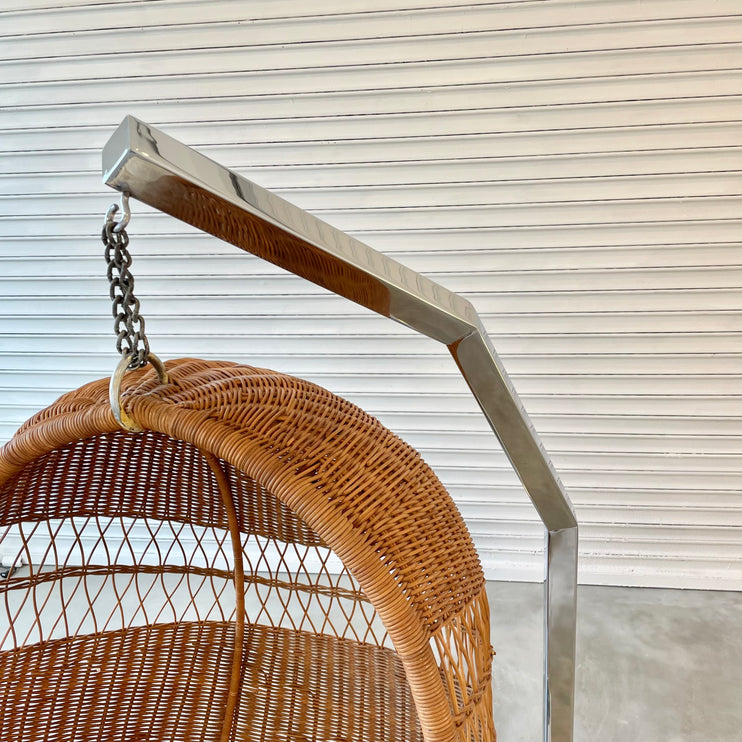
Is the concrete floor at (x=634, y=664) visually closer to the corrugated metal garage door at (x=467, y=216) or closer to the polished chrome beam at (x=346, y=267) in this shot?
the corrugated metal garage door at (x=467, y=216)

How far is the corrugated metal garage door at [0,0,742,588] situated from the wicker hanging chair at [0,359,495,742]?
894mm

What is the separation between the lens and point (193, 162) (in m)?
0.41

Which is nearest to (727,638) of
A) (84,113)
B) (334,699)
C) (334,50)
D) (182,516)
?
(334,699)

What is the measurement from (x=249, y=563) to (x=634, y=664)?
1.05 m

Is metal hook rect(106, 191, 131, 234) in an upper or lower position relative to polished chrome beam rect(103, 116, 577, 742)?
upper

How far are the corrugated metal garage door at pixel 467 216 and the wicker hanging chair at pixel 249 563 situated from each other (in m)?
0.89

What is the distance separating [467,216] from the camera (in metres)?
1.86

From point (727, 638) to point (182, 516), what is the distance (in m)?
1.47

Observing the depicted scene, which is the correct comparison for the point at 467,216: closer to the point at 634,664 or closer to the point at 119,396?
the point at 634,664

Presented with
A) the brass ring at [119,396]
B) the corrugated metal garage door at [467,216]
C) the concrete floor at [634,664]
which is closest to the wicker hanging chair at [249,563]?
the brass ring at [119,396]

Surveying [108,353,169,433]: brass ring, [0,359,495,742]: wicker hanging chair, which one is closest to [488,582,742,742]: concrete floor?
[0,359,495,742]: wicker hanging chair

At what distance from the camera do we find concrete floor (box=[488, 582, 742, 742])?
1486 millimetres

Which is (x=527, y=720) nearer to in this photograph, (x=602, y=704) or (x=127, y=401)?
(x=602, y=704)

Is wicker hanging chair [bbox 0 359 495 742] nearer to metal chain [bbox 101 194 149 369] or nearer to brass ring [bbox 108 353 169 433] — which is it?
brass ring [bbox 108 353 169 433]
